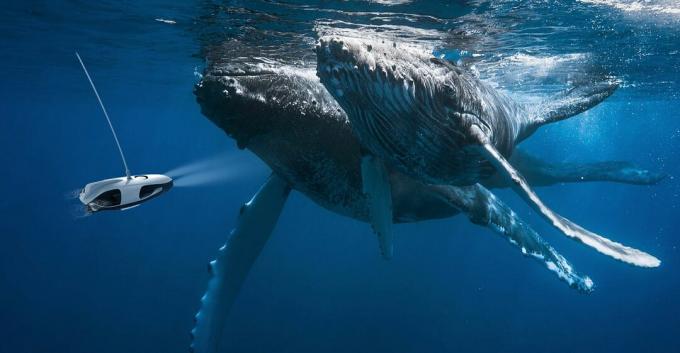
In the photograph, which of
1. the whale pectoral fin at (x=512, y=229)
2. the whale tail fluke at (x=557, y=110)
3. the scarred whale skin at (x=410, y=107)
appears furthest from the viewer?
the whale tail fluke at (x=557, y=110)

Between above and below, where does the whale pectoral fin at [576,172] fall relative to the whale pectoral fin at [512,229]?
below

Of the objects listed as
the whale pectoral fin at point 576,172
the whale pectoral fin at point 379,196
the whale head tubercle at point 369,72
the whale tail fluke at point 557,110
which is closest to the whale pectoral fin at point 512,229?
the whale pectoral fin at point 379,196

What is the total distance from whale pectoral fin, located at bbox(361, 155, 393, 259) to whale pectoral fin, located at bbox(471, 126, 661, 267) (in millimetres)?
1109

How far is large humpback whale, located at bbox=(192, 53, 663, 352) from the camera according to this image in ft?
16.6

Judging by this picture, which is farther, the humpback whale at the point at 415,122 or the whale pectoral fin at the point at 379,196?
the whale pectoral fin at the point at 379,196

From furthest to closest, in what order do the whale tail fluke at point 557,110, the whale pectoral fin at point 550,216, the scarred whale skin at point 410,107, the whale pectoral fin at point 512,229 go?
the whale tail fluke at point 557,110, the whale pectoral fin at point 512,229, the whale pectoral fin at point 550,216, the scarred whale skin at point 410,107

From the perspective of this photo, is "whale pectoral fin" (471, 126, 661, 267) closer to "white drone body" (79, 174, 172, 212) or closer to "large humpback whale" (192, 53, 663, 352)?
"large humpback whale" (192, 53, 663, 352)

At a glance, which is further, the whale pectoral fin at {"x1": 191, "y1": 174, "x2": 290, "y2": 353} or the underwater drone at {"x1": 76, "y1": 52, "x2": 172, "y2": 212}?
the whale pectoral fin at {"x1": 191, "y1": 174, "x2": 290, "y2": 353}

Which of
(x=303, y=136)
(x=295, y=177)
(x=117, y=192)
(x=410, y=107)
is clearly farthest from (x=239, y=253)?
(x=410, y=107)

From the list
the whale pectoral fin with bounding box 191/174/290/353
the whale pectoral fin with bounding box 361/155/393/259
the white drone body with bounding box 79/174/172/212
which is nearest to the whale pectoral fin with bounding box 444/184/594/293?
the whale pectoral fin with bounding box 361/155/393/259

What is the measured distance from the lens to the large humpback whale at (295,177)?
5066 millimetres

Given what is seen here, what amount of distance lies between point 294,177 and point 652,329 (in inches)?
1982

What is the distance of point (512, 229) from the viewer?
5.70m

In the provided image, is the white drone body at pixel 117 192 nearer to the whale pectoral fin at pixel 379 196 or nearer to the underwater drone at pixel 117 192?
the underwater drone at pixel 117 192
